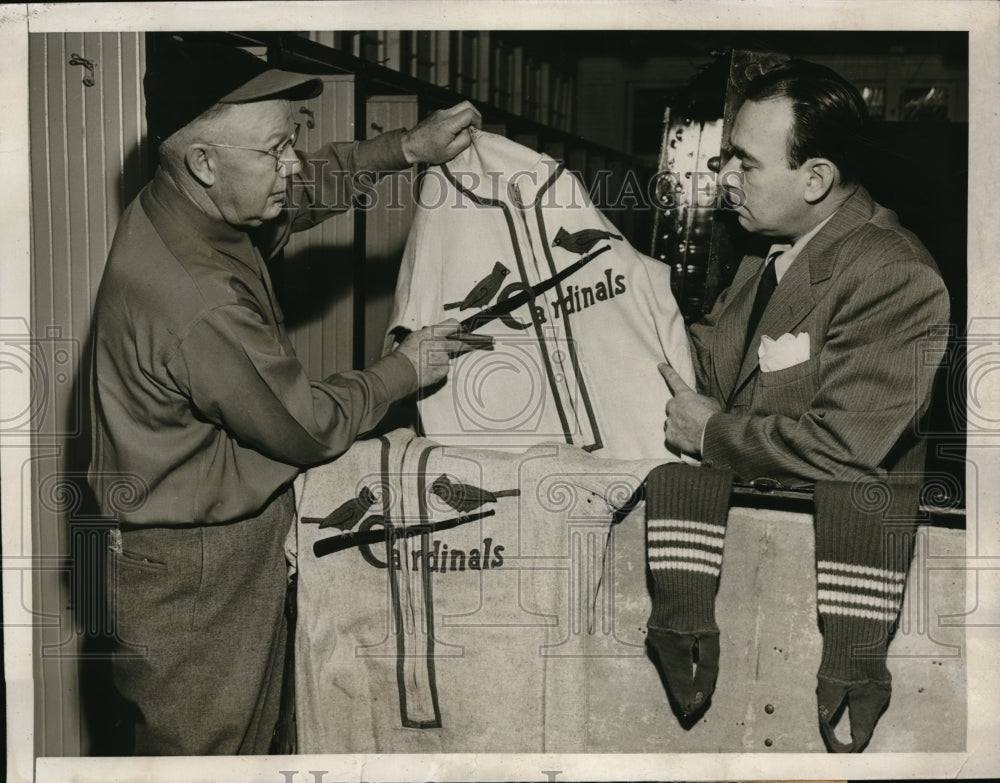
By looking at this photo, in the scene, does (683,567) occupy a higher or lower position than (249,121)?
A: lower

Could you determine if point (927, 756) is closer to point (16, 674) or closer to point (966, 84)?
point (966, 84)

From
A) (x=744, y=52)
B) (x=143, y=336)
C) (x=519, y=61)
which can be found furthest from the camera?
(x=519, y=61)

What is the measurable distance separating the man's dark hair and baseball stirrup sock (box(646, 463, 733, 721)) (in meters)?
0.75

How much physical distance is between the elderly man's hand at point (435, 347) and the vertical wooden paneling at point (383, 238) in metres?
0.36

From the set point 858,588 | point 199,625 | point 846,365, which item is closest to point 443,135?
point 846,365

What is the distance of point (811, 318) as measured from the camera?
213cm

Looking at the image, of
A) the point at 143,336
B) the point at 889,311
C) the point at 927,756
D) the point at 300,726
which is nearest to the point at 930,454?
the point at 889,311

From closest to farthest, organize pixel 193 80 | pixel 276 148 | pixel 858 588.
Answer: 1. pixel 858 588
2. pixel 276 148
3. pixel 193 80

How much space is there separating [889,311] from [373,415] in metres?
1.12

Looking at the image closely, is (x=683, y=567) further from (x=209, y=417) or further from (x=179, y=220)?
(x=179, y=220)

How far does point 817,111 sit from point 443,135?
0.84 m

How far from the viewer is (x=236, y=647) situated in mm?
2100

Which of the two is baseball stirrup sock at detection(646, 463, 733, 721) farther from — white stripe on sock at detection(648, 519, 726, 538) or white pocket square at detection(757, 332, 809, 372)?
white pocket square at detection(757, 332, 809, 372)

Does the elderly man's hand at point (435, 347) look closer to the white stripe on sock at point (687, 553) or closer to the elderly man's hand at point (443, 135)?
the elderly man's hand at point (443, 135)
